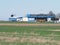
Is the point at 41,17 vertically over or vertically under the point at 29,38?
under

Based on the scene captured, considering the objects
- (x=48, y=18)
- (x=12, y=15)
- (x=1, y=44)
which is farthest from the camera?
(x=12, y=15)

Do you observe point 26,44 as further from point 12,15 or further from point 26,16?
point 12,15

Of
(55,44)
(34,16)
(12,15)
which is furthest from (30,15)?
(55,44)

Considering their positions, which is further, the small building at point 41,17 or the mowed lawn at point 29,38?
the small building at point 41,17

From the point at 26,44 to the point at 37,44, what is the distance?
103 cm

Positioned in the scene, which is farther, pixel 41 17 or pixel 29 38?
pixel 41 17

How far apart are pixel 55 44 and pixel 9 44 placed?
→ 4219 millimetres

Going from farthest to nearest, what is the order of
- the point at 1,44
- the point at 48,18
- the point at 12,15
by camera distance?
the point at 12,15 < the point at 48,18 < the point at 1,44

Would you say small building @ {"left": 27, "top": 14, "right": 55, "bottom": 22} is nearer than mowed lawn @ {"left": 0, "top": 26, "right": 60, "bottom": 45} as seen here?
No

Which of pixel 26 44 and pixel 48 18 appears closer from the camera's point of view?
pixel 26 44

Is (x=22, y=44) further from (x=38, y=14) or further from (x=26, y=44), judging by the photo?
(x=38, y=14)

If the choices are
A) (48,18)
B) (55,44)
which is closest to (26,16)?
(48,18)

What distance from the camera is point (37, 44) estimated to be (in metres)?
24.0

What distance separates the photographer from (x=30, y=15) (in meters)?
146
